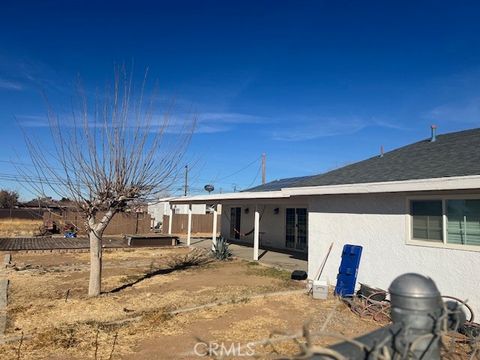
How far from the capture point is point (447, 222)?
696 centimetres

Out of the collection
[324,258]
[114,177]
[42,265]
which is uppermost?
[114,177]

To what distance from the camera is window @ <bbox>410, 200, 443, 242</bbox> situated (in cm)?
712

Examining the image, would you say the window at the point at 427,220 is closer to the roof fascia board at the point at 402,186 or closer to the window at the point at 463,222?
the window at the point at 463,222

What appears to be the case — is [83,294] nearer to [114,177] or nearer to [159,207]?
[114,177]

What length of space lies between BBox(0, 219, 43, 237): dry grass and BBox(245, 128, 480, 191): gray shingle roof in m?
23.5

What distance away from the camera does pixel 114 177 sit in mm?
8391

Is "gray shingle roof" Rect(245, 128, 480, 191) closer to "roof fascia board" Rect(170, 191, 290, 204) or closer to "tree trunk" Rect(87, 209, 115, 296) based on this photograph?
"roof fascia board" Rect(170, 191, 290, 204)

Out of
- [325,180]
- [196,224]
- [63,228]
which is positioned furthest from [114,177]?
[196,224]

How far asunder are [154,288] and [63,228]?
19.4 meters

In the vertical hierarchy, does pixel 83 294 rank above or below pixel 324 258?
below

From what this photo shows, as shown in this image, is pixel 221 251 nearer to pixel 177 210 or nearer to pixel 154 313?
pixel 154 313

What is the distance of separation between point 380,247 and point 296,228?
30.7 ft

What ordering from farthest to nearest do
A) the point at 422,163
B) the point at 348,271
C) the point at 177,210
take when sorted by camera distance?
the point at 177,210
the point at 348,271
the point at 422,163

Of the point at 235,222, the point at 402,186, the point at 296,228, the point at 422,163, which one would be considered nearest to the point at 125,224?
the point at 235,222
